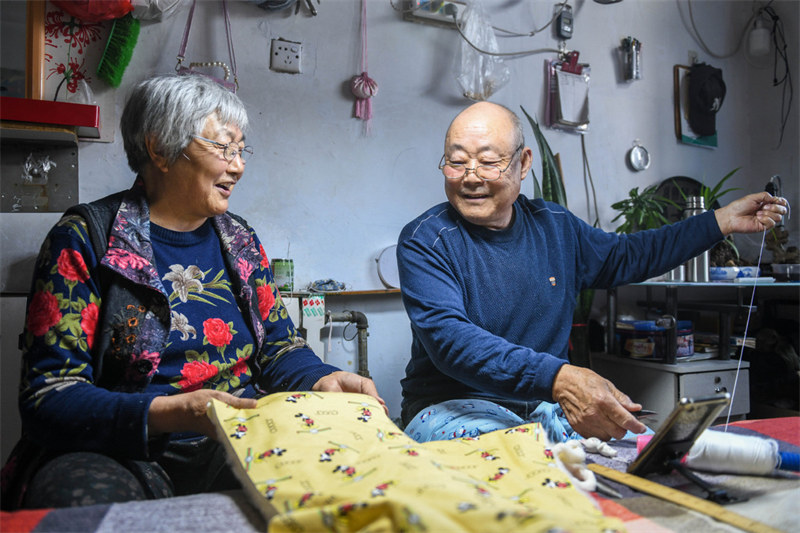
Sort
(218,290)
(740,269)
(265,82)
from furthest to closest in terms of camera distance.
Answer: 1. (740,269)
2. (265,82)
3. (218,290)

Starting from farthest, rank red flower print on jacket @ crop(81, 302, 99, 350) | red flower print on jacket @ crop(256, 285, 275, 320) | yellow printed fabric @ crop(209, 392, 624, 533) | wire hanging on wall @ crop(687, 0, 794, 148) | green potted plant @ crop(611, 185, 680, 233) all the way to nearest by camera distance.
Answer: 1. wire hanging on wall @ crop(687, 0, 794, 148)
2. green potted plant @ crop(611, 185, 680, 233)
3. red flower print on jacket @ crop(256, 285, 275, 320)
4. red flower print on jacket @ crop(81, 302, 99, 350)
5. yellow printed fabric @ crop(209, 392, 624, 533)

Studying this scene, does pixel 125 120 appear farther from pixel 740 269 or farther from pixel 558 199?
pixel 740 269

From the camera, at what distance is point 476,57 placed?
2.66m

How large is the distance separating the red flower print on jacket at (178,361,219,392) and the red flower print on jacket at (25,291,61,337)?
10.3 inches

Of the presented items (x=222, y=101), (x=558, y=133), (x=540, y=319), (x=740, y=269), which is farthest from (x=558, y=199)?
(x=222, y=101)

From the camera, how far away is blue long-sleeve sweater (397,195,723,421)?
47.3 inches

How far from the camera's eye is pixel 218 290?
1.27 meters

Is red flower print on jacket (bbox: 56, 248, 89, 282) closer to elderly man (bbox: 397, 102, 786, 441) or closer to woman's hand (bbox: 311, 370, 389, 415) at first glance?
woman's hand (bbox: 311, 370, 389, 415)

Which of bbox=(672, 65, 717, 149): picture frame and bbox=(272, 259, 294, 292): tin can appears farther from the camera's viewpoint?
bbox=(672, 65, 717, 149): picture frame

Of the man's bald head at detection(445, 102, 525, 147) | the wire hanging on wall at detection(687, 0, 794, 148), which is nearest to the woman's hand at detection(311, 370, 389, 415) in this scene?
the man's bald head at detection(445, 102, 525, 147)

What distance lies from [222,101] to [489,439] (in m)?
0.93

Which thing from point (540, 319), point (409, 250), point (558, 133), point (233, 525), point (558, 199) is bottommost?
point (233, 525)

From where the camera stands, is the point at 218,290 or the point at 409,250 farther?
the point at 409,250

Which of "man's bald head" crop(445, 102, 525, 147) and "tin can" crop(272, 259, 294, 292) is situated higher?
"man's bald head" crop(445, 102, 525, 147)
